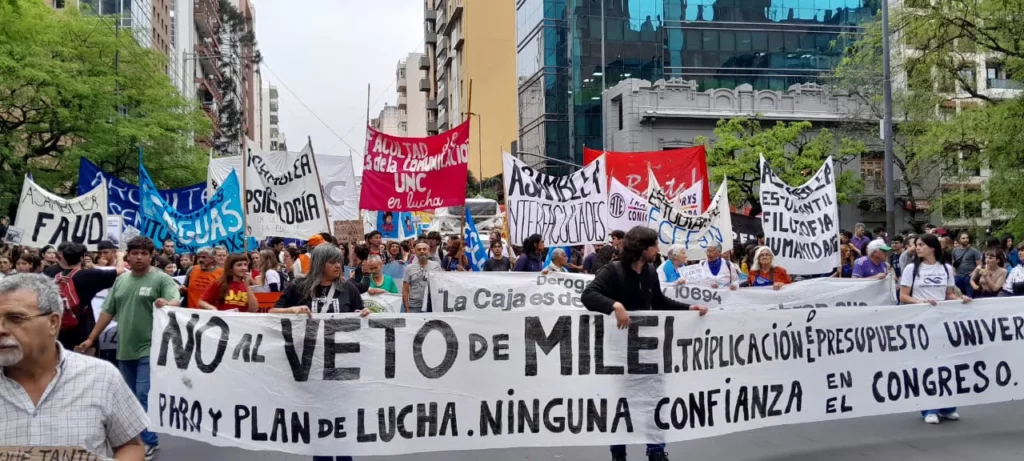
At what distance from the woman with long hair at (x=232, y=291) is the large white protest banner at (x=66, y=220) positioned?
5.40 meters

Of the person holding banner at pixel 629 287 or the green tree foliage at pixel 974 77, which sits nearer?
the person holding banner at pixel 629 287

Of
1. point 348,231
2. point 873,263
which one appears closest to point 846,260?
point 873,263

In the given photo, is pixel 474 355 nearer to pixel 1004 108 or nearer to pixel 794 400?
pixel 794 400

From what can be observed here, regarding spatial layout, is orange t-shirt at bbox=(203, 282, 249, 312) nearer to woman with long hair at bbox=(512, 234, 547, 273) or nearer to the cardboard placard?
woman with long hair at bbox=(512, 234, 547, 273)

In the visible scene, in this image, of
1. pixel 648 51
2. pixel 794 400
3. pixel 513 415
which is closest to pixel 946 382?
pixel 794 400

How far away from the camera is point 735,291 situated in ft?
32.2

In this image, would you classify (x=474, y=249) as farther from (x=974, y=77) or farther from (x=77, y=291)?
(x=974, y=77)

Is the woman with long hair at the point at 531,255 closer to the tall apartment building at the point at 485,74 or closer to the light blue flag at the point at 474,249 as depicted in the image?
the light blue flag at the point at 474,249

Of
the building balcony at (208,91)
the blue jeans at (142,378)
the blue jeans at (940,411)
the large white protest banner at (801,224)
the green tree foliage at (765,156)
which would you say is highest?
the building balcony at (208,91)

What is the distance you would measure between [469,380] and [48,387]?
368cm

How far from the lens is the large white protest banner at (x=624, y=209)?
48.1ft

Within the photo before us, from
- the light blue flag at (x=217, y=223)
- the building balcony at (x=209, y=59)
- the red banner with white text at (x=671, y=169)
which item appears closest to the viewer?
the light blue flag at (x=217, y=223)

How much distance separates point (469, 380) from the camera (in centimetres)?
641

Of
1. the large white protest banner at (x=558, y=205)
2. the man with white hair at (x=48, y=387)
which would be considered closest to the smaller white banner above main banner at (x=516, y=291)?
the large white protest banner at (x=558, y=205)
